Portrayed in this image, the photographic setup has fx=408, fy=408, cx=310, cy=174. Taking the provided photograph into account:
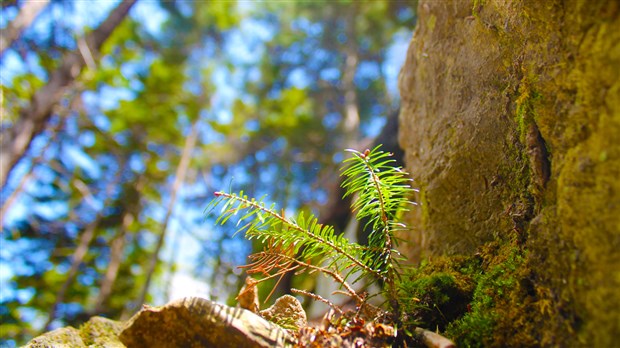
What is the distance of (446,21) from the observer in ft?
8.77

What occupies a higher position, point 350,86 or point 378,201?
point 350,86

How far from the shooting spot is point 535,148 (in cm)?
161

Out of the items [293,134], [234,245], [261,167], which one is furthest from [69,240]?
[293,134]

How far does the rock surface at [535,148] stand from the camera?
1.15 m

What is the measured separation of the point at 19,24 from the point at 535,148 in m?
6.92

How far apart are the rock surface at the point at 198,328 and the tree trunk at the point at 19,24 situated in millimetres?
6009

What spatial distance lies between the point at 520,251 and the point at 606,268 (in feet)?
1.84

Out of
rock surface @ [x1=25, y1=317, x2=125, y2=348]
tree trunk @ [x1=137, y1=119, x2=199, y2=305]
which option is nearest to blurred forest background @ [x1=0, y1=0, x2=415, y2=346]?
tree trunk @ [x1=137, y1=119, x2=199, y2=305]

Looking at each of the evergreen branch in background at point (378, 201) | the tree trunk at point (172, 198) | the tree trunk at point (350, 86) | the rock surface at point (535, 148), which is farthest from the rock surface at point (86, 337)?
the tree trunk at point (350, 86)

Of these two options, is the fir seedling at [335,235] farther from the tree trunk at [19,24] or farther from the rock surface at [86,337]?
the tree trunk at [19,24]

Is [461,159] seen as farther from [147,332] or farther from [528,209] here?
[147,332]

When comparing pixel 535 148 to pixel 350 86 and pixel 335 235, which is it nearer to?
pixel 335 235

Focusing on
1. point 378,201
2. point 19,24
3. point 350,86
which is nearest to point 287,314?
point 378,201

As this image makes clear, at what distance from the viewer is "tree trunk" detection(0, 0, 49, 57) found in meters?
5.73
